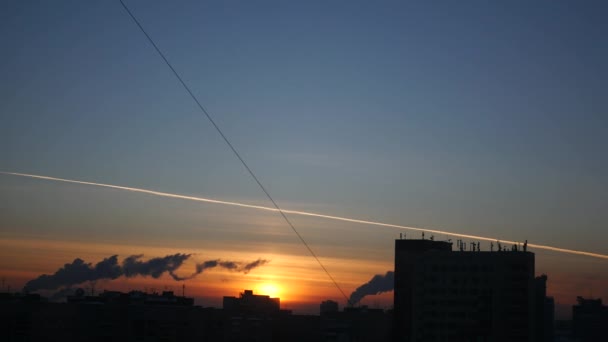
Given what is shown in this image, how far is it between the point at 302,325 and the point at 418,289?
72.6m

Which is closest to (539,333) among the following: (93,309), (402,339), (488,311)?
(488,311)

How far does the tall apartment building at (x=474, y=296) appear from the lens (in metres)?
104

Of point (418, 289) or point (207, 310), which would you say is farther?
point (207, 310)

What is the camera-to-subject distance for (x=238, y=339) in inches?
5674

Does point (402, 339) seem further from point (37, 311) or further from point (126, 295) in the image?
point (37, 311)

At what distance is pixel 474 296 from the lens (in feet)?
350

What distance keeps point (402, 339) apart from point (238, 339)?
32335 millimetres

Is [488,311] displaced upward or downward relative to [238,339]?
upward

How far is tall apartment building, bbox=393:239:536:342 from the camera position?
104 m

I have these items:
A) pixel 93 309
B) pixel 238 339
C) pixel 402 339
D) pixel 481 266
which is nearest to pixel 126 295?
pixel 93 309

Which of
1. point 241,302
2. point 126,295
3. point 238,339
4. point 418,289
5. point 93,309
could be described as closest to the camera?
point 418,289

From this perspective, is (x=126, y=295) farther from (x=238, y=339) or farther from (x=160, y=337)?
(x=238, y=339)

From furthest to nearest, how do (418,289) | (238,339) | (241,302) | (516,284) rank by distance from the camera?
(241,302) < (238,339) < (418,289) < (516,284)

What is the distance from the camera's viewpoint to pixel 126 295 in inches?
5285
